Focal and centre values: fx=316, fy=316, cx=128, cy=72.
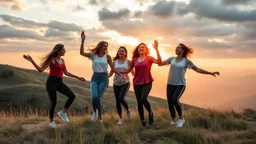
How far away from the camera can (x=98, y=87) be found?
9.48m

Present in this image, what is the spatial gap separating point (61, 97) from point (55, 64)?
39820 mm

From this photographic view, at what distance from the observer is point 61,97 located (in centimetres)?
4794

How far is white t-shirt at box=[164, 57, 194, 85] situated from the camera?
898 centimetres

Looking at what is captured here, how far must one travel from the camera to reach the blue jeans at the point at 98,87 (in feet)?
30.6

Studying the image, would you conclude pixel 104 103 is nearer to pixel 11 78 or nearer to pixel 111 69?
pixel 11 78

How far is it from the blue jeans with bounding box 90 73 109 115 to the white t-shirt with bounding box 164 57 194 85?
193 cm

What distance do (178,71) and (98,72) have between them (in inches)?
93.0

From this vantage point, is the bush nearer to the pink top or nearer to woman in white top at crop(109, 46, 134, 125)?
woman in white top at crop(109, 46, 134, 125)

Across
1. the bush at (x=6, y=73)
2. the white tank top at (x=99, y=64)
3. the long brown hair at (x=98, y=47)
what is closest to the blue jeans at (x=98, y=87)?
the white tank top at (x=99, y=64)

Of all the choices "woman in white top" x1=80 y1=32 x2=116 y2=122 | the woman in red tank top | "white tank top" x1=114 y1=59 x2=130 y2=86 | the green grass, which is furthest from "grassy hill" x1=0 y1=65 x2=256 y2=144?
"white tank top" x1=114 y1=59 x2=130 y2=86

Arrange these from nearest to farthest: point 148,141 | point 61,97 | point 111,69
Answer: point 148,141 < point 111,69 < point 61,97

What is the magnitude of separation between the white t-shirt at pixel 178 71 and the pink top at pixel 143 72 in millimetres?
578

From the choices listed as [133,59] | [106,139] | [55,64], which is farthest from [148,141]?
[55,64]

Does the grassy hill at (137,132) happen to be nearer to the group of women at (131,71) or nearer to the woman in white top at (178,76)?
the group of women at (131,71)
